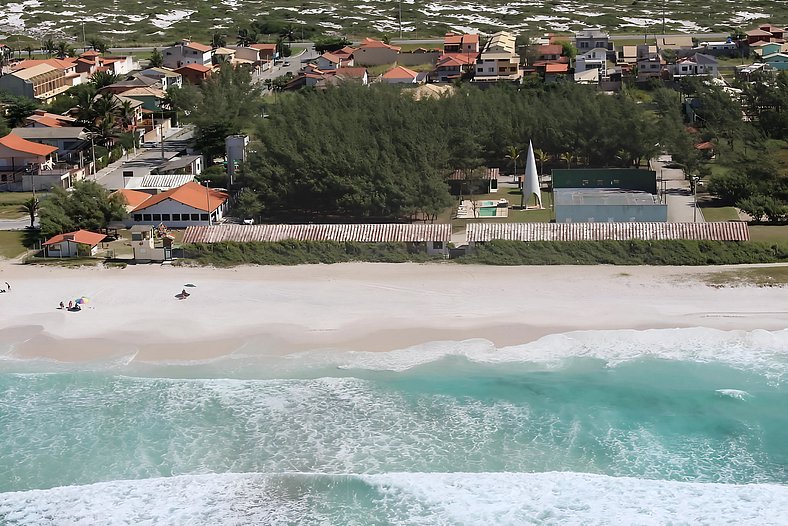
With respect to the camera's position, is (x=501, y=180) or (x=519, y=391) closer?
(x=519, y=391)

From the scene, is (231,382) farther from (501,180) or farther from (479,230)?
(501,180)

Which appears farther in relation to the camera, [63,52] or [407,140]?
[63,52]

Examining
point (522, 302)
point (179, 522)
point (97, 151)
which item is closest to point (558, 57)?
point (97, 151)

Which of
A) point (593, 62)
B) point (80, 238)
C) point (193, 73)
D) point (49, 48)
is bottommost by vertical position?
point (49, 48)

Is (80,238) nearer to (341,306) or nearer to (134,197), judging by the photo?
(134,197)

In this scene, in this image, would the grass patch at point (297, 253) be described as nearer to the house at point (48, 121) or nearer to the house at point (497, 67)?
the house at point (48, 121)

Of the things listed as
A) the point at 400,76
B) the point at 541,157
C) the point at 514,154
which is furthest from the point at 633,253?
the point at 400,76

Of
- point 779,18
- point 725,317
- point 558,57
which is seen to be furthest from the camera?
point 779,18
